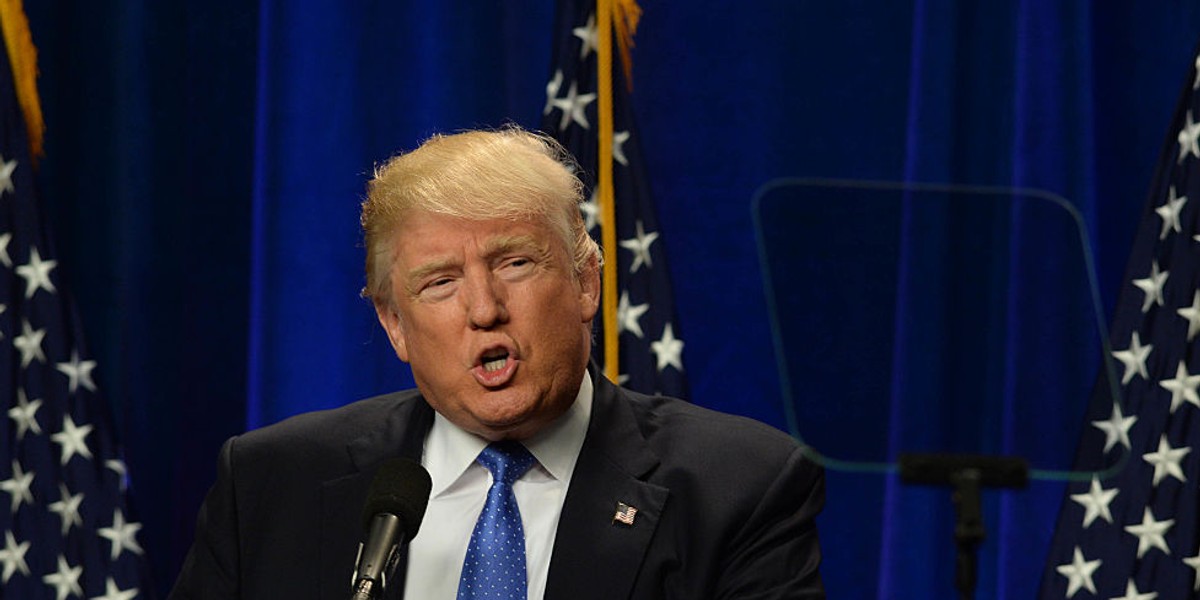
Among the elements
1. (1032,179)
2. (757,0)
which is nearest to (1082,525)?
(1032,179)

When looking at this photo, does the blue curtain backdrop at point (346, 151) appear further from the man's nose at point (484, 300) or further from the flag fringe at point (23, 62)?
the man's nose at point (484, 300)

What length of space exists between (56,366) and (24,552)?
1.39 ft

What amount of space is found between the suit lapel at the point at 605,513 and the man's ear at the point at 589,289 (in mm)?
172

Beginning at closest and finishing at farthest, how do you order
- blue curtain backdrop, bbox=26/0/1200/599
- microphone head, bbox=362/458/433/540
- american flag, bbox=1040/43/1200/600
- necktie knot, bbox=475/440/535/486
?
1. microphone head, bbox=362/458/433/540
2. necktie knot, bbox=475/440/535/486
3. american flag, bbox=1040/43/1200/600
4. blue curtain backdrop, bbox=26/0/1200/599

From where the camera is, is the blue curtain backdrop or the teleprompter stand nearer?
the teleprompter stand

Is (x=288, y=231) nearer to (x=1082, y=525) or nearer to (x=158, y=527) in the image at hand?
(x=158, y=527)

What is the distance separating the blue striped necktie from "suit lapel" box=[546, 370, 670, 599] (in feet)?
0.18

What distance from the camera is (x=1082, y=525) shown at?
10.7 feet

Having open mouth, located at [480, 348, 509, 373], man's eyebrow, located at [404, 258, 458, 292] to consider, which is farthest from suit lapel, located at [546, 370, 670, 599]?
man's eyebrow, located at [404, 258, 458, 292]

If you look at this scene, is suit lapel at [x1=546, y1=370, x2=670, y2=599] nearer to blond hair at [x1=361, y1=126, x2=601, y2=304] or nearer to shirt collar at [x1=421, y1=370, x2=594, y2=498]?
shirt collar at [x1=421, y1=370, x2=594, y2=498]

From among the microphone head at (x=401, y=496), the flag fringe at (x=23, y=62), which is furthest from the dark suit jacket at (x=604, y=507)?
the flag fringe at (x=23, y=62)

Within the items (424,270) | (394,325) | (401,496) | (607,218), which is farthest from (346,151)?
(401,496)

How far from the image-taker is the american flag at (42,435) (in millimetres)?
3529

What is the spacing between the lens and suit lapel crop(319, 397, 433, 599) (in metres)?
2.42
